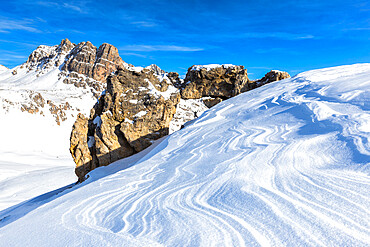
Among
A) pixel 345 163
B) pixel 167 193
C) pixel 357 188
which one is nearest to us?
pixel 357 188

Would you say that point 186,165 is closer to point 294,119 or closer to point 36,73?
point 294,119

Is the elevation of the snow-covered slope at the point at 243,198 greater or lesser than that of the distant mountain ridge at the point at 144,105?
lesser

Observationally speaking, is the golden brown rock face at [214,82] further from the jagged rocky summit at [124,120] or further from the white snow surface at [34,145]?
the white snow surface at [34,145]

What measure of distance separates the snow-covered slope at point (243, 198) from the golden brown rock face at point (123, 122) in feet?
27.4

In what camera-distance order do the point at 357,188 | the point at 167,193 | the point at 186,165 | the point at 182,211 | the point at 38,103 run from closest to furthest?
the point at 357,188 → the point at 182,211 → the point at 167,193 → the point at 186,165 → the point at 38,103

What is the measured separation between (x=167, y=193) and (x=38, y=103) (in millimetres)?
67806

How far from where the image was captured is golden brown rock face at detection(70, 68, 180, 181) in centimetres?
1298

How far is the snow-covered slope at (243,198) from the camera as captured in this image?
1853 mm

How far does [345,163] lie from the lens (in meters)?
2.89

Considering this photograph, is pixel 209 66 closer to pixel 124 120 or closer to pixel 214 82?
pixel 214 82

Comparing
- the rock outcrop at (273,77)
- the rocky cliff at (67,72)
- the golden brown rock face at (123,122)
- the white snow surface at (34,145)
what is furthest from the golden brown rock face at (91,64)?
the rock outcrop at (273,77)

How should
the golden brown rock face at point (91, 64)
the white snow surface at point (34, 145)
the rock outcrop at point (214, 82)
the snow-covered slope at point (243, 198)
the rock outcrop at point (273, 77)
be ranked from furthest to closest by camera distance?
1. the golden brown rock face at point (91, 64)
2. the white snow surface at point (34, 145)
3. the rock outcrop at point (214, 82)
4. the rock outcrop at point (273, 77)
5. the snow-covered slope at point (243, 198)

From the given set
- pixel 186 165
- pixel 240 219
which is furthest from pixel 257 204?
pixel 186 165

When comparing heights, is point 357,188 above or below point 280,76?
below
